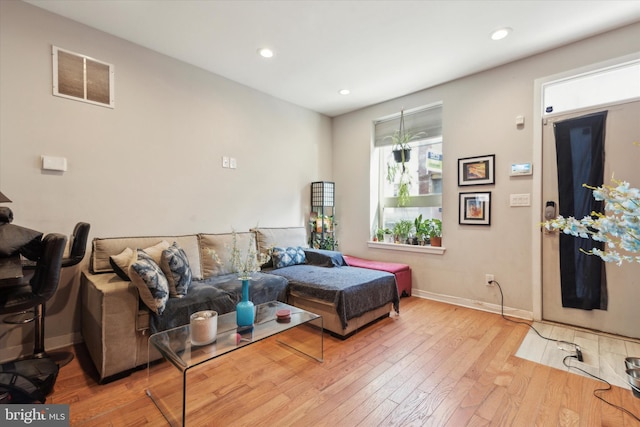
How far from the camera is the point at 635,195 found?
1157mm

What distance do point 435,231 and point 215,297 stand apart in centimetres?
274

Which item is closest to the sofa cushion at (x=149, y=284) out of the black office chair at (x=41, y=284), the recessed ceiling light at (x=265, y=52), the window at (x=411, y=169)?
the black office chair at (x=41, y=284)

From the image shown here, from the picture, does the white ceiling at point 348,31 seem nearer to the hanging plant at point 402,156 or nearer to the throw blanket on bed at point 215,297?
the hanging plant at point 402,156

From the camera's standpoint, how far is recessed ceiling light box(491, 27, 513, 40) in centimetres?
245

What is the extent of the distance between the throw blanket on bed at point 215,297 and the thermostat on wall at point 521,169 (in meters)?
2.62

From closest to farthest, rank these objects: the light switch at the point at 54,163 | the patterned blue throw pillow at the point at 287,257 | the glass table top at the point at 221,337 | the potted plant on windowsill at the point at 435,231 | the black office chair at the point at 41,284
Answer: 1. the glass table top at the point at 221,337
2. the black office chair at the point at 41,284
3. the light switch at the point at 54,163
4. the patterned blue throw pillow at the point at 287,257
5. the potted plant on windowsill at the point at 435,231

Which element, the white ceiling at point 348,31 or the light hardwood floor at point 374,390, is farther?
the white ceiling at point 348,31

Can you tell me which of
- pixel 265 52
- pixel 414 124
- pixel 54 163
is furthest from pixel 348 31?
pixel 54 163

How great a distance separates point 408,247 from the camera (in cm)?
378

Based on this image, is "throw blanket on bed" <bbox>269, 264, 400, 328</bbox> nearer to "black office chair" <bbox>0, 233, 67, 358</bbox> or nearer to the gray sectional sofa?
the gray sectional sofa

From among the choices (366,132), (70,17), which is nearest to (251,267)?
(70,17)

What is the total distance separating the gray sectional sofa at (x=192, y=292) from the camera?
1862 millimetres

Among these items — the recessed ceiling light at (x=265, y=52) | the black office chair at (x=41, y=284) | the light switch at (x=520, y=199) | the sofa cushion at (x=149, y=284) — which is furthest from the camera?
the light switch at (x=520, y=199)

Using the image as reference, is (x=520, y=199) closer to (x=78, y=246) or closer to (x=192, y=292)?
(x=192, y=292)
